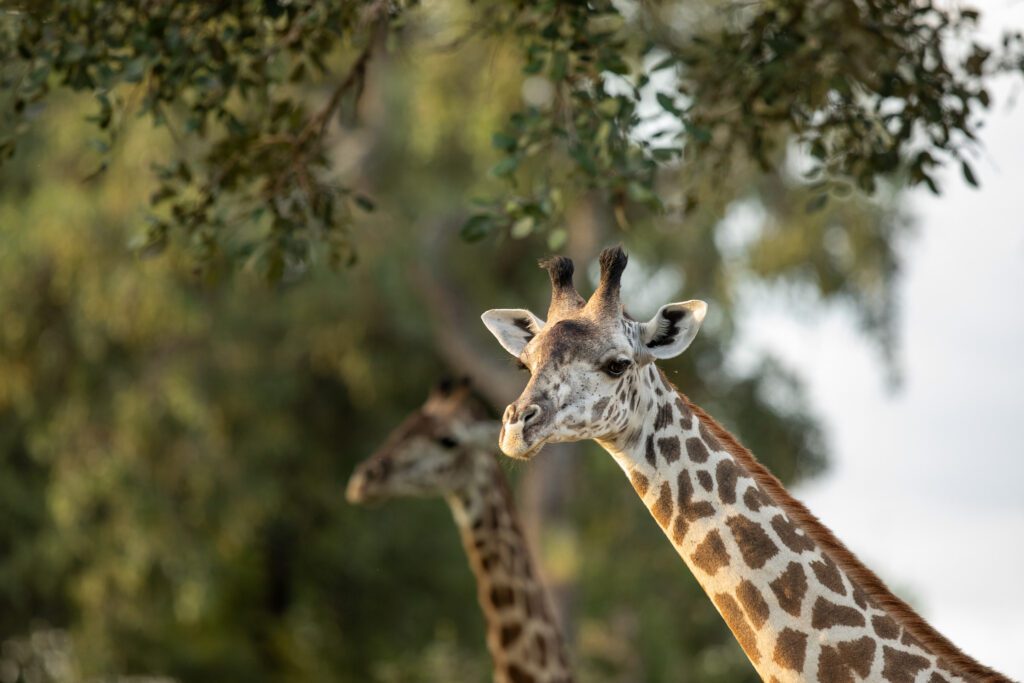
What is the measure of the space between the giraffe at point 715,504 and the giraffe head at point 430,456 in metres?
4.47

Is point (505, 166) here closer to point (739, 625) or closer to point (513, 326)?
point (513, 326)

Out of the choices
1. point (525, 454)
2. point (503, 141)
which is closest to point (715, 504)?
point (525, 454)

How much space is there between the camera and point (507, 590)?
30.6 ft

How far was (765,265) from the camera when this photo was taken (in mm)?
18281

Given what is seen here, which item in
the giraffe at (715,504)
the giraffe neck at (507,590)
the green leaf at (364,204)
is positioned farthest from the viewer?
the giraffe neck at (507,590)

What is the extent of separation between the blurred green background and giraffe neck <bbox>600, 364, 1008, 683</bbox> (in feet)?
33.4

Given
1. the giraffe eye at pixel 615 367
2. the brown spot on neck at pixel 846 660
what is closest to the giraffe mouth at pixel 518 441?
the giraffe eye at pixel 615 367

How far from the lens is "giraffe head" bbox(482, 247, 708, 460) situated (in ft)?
16.9

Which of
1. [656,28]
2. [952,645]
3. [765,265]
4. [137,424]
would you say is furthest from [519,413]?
[765,265]

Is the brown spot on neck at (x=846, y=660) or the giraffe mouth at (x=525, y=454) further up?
the giraffe mouth at (x=525, y=454)

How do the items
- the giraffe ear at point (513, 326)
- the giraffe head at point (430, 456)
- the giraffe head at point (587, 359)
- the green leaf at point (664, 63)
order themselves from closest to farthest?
the giraffe head at point (587, 359), the giraffe ear at point (513, 326), the green leaf at point (664, 63), the giraffe head at point (430, 456)

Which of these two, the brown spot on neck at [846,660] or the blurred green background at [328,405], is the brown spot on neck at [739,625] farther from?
the blurred green background at [328,405]

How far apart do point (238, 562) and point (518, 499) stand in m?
3.62

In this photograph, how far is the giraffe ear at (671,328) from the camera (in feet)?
18.2
